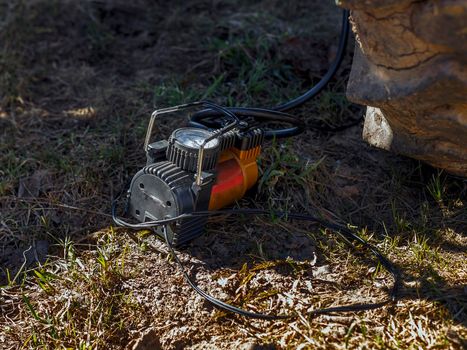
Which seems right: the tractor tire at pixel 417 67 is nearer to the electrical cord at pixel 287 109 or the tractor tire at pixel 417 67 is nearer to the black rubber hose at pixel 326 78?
the electrical cord at pixel 287 109

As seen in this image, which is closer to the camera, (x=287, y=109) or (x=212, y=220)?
(x=212, y=220)

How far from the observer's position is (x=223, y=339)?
6.12ft

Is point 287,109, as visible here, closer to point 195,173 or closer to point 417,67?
point 195,173

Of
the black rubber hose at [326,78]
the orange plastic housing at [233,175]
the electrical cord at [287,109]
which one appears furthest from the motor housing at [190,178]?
the black rubber hose at [326,78]

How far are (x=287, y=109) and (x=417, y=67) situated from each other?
962 millimetres

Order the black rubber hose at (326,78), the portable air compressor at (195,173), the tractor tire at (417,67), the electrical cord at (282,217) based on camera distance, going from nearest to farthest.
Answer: the tractor tire at (417,67) → the electrical cord at (282,217) → the portable air compressor at (195,173) → the black rubber hose at (326,78)

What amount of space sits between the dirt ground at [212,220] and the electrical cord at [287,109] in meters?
0.06

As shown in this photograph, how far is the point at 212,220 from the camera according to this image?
7.46ft

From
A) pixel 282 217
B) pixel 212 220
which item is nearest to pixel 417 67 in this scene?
pixel 282 217

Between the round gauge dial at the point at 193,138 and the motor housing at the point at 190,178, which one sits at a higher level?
the round gauge dial at the point at 193,138

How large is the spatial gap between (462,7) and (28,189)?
1.77 metres

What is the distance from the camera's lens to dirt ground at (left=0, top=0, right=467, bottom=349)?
6.25 ft

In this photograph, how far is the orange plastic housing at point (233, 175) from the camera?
7.25 ft

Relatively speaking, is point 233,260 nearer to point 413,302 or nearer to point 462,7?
point 413,302
